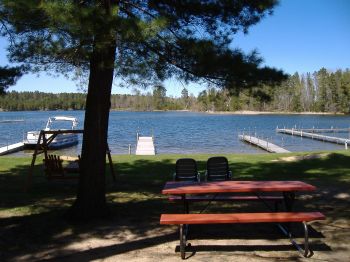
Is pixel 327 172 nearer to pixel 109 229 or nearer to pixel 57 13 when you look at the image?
pixel 109 229

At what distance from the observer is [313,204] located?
7.79m

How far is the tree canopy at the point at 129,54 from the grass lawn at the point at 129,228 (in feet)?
2.17

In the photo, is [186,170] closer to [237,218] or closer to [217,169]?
[217,169]

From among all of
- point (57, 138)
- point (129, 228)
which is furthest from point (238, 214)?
point (57, 138)

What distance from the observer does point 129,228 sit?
246 inches

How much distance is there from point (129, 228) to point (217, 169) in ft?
10.3

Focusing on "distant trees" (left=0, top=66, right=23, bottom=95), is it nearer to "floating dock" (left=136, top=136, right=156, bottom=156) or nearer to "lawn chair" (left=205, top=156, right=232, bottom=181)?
"lawn chair" (left=205, top=156, right=232, bottom=181)

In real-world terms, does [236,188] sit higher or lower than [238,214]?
higher

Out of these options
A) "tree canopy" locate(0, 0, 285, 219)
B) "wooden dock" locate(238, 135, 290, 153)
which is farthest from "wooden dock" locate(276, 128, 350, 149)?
"tree canopy" locate(0, 0, 285, 219)

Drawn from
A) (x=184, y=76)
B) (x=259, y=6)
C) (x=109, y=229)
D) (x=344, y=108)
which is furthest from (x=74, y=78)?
(x=344, y=108)

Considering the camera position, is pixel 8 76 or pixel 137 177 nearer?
pixel 8 76

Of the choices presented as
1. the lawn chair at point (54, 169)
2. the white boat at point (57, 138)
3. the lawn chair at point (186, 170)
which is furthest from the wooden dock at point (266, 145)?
the lawn chair at point (54, 169)

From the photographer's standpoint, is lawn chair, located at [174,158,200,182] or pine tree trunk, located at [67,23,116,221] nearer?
pine tree trunk, located at [67,23,116,221]

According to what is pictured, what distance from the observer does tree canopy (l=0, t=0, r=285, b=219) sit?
5.82 metres
